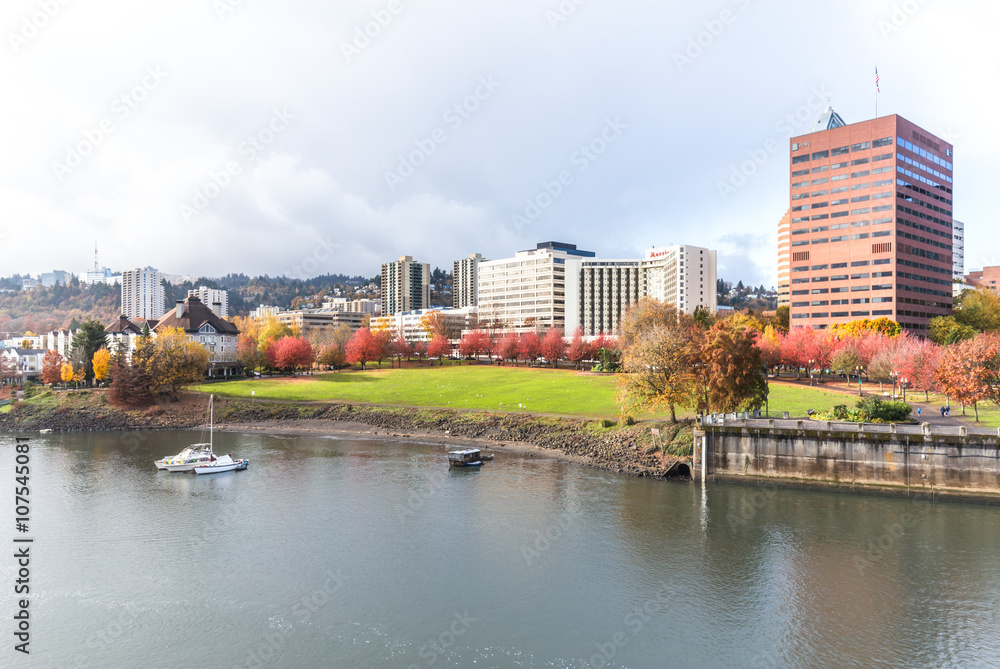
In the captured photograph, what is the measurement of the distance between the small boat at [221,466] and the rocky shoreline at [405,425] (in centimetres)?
2009

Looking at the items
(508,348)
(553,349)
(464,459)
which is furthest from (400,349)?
(464,459)

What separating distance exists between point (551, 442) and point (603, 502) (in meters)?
21.1

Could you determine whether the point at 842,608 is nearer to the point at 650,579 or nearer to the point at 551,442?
the point at 650,579

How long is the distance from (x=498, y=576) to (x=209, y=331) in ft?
379

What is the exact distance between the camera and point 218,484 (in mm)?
52906

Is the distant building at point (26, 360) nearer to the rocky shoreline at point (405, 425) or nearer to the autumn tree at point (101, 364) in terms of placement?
the autumn tree at point (101, 364)

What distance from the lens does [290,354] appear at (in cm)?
11856

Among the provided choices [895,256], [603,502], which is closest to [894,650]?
[603,502]

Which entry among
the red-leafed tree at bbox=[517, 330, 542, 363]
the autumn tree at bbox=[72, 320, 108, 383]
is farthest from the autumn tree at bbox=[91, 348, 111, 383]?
the red-leafed tree at bbox=[517, 330, 542, 363]

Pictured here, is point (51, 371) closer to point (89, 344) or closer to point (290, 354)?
point (89, 344)

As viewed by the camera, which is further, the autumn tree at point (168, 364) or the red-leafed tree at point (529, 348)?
the red-leafed tree at point (529, 348)

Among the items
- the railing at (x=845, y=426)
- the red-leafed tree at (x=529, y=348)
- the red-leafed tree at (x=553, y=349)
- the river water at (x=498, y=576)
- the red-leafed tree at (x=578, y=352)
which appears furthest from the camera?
the red-leafed tree at (x=529, y=348)

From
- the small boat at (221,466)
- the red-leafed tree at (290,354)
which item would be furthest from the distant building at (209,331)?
the small boat at (221,466)

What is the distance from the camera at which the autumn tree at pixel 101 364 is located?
105 m
